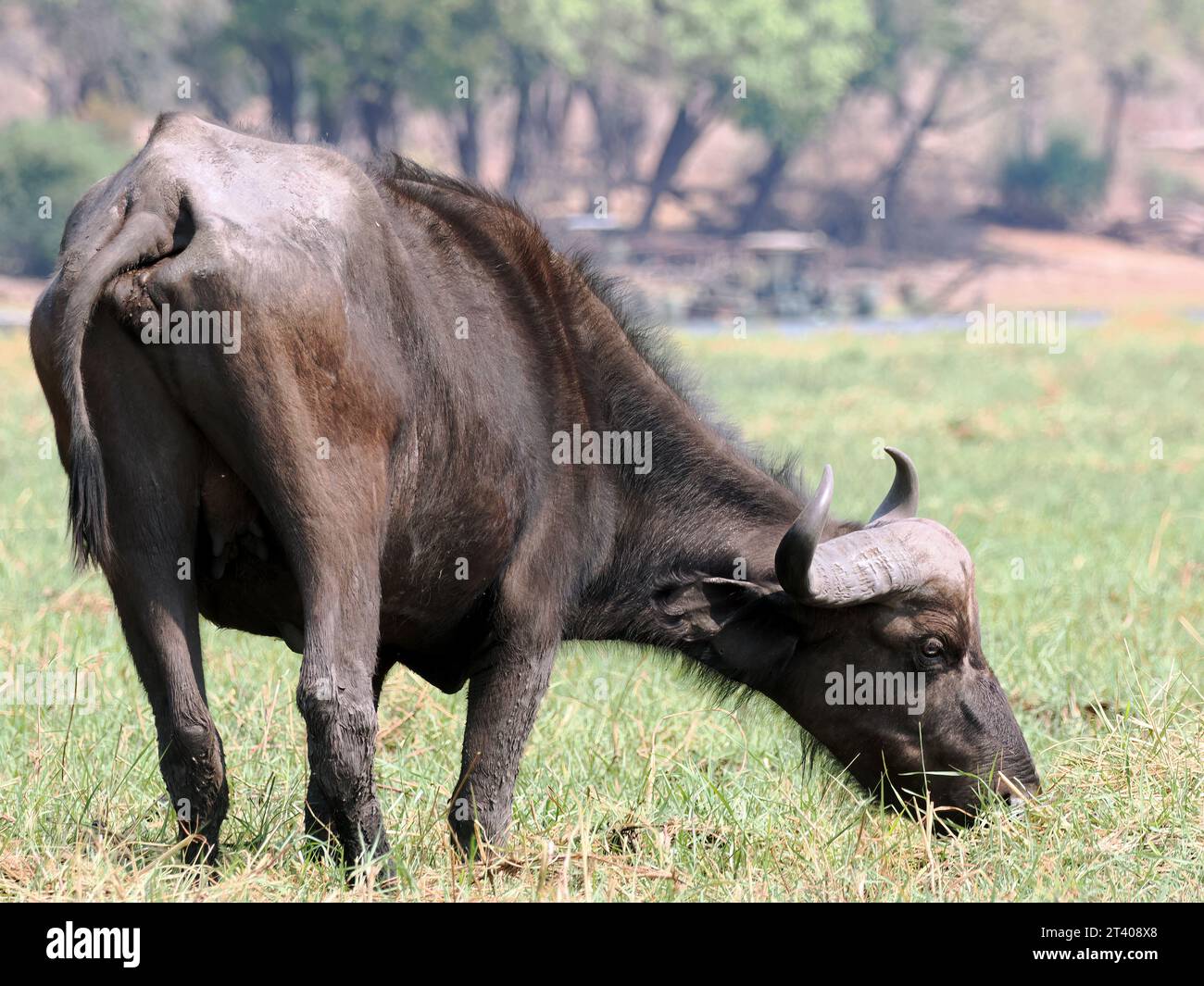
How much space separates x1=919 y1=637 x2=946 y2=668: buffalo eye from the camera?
535cm

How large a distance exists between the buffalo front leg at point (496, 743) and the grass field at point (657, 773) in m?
0.12

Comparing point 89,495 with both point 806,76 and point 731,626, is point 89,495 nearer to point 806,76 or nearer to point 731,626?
point 731,626

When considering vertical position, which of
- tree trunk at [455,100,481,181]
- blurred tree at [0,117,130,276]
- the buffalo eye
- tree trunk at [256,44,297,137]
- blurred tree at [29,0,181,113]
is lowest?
the buffalo eye

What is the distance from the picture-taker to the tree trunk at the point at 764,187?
53.8 metres

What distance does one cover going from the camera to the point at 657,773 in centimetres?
588

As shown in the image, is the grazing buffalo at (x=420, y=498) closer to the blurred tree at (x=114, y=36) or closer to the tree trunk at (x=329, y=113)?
the tree trunk at (x=329, y=113)

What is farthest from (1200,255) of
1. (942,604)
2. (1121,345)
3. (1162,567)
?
(942,604)

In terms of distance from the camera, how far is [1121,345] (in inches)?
996

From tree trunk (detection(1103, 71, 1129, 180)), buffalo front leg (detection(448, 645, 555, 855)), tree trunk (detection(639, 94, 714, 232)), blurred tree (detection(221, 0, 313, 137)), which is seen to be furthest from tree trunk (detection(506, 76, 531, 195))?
buffalo front leg (detection(448, 645, 555, 855))

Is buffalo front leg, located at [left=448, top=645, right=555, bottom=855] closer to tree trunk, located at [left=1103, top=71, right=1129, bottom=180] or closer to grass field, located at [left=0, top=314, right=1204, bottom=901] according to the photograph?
grass field, located at [left=0, top=314, right=1204, bottom=901]

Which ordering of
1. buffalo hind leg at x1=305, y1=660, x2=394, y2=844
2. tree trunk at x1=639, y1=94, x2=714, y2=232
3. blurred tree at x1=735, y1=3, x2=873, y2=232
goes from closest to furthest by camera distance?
buffalo hind leg at x1=305, y1=660, x2=394, y2=844 → blurred tree at x1=735, y1=3, x2=873, y2=232 → tree trunk at x1=639, y1=94, x2=714, y2=232

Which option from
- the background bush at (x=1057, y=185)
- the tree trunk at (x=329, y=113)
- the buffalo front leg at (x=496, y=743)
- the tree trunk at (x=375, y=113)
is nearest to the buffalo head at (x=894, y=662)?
the buffalo front leg at (x=496, y=743)

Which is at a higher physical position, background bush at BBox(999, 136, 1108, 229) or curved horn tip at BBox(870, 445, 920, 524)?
background bush at BBox(999, 136, 1108, 229)

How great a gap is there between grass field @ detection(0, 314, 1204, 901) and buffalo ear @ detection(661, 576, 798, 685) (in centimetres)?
25
